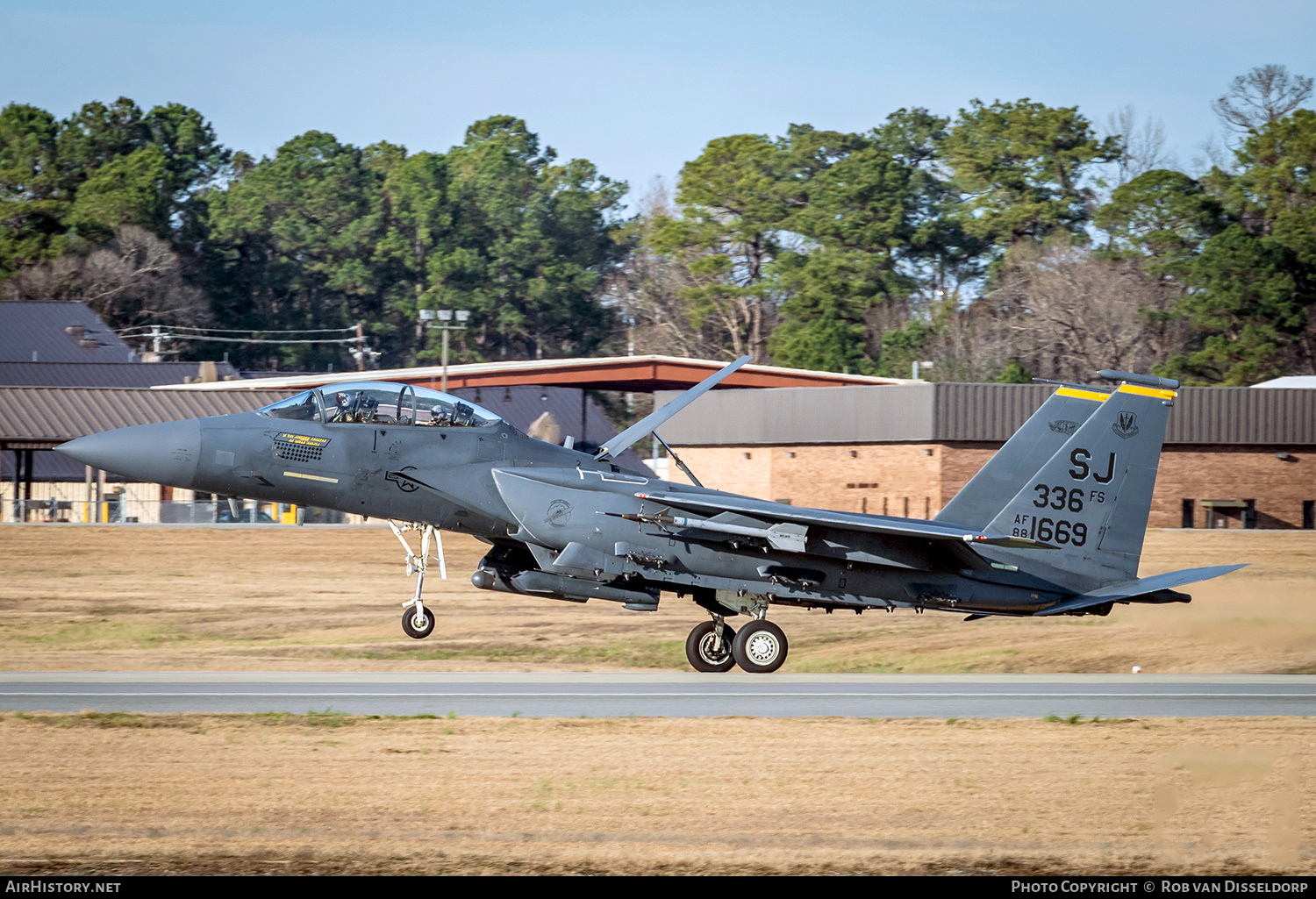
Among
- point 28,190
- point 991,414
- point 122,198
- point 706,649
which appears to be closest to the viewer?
point 706,649

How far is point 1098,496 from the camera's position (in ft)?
64.2

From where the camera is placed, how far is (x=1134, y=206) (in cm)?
8231

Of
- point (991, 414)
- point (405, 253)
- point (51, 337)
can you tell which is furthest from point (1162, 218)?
point (51, 337)

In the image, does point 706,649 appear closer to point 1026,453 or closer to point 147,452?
point 1026,453

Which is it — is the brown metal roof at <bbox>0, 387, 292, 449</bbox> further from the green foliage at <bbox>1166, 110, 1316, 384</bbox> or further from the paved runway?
the green foliage at <bbox>1166, 110, 1316, 384</bbox>

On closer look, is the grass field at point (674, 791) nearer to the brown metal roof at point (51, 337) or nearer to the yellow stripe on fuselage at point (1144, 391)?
the yellow stripe on fuselage at point (1144, 391)

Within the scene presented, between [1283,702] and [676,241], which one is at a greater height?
[676,241]

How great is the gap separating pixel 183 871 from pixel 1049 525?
13573mm

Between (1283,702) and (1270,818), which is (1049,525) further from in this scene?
(1270,818)

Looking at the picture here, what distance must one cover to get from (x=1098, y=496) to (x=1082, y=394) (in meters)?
1.55

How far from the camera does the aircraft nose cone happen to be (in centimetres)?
1655

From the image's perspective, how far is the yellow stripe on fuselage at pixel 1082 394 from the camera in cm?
1986

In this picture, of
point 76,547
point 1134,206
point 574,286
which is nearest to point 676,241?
point 574,286

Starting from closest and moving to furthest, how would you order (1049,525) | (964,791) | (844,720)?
(964,791), (844,720), (1049,525)
